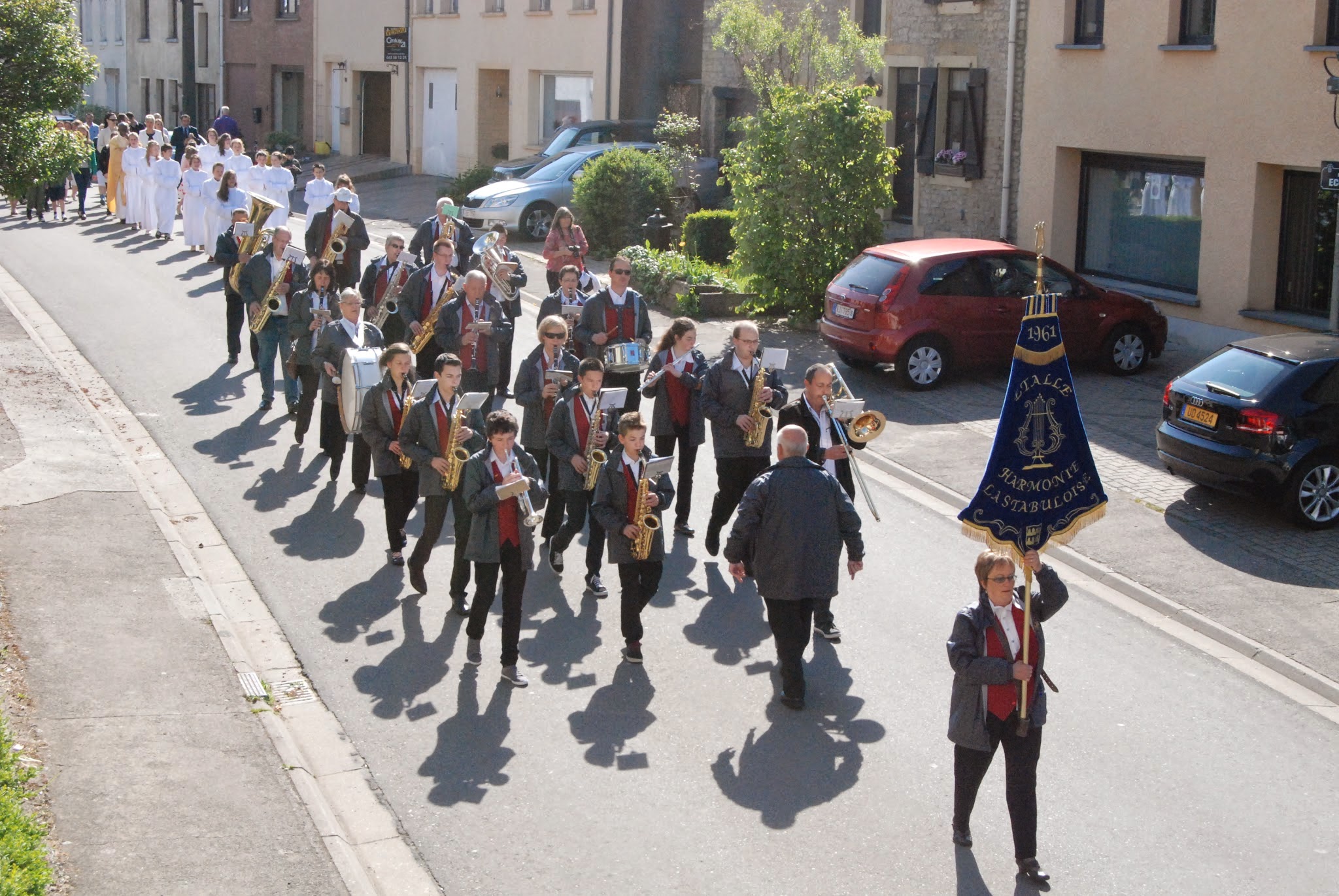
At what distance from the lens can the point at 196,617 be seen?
9.82m

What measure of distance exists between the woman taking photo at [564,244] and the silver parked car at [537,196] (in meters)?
10.7

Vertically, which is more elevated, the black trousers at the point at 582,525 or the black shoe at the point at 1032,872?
the black trousers at the point at 582,525

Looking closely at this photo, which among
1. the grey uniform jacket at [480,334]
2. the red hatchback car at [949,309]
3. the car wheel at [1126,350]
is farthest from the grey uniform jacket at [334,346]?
the car wheel at [1126,350]

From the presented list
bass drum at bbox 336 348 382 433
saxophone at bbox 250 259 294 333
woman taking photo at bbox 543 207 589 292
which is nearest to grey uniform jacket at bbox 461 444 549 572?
bass drum at bbox 336 348 382 433

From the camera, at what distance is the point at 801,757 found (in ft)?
27.3

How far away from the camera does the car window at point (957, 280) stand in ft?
56.1

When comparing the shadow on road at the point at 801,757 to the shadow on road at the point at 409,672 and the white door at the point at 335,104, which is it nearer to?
the shadow on road at the point at 409,672

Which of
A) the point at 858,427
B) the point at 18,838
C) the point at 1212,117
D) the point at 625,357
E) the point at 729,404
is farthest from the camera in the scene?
the point at 1212,117

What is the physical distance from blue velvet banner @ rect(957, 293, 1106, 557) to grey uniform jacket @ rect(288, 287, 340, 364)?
794cm

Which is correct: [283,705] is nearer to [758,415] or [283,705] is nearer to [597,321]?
[758,415]

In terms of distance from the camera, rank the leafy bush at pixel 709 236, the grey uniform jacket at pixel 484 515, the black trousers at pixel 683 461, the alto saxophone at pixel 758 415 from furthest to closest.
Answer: the leafy bush at pixel 709 236, the black trousers at pixel 683 461, the alto saxophone at pixel 758 415, the grey uniform jacket at pixel 484 515

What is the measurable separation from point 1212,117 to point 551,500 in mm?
11805

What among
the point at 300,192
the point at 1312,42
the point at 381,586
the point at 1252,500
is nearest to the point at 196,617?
the point at 381,586

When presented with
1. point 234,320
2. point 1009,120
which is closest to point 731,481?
point 234,320
